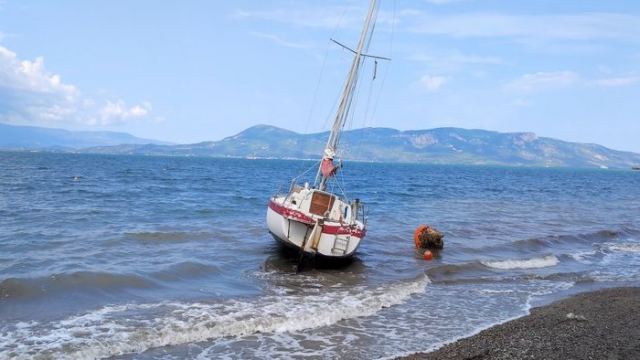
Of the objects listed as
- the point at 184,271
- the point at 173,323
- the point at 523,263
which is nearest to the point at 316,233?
the point at 184,271

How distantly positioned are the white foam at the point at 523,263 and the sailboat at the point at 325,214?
19.7 ft

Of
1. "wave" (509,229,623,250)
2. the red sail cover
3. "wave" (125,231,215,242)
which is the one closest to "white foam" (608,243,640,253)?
"wave" (509,229,623,250)

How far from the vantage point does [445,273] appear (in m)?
24.0

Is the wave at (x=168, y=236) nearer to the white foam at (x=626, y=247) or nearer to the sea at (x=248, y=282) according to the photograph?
the sea at (x=248, y=282)

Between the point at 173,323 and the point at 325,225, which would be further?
the point at 325,225

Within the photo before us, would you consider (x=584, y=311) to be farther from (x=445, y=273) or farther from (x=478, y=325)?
(x=445, y=273)

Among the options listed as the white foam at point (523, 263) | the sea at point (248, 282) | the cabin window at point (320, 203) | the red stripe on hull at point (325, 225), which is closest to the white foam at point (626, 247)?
the sea at point (248, 282)

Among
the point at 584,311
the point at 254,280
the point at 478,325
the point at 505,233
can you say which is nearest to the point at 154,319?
the point at 254,280

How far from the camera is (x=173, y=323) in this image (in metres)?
15.0

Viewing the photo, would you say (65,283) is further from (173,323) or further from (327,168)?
(327,168)

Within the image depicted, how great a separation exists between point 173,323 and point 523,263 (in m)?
17.5

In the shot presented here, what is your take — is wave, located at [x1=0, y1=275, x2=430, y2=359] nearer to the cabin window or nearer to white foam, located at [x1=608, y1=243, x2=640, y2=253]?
the cabin window

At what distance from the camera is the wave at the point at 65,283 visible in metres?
17.5

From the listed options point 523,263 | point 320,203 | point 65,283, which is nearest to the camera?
point 65,283
